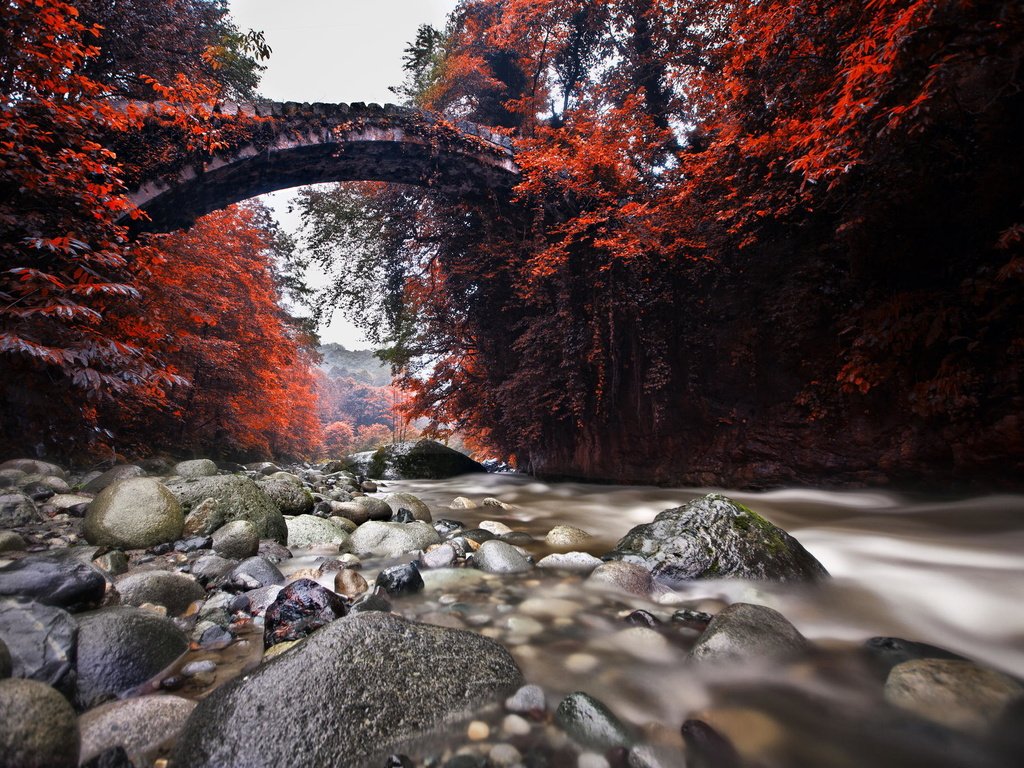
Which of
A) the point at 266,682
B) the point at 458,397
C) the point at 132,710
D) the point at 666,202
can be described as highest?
the point at 666,202

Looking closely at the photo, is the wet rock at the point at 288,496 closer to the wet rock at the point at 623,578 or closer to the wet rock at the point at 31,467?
the wet rock at the point at 31,467

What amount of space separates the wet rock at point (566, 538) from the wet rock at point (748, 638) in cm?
216

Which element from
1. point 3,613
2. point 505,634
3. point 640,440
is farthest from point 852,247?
point 3,613

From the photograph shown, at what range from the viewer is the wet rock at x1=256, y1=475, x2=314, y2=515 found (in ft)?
16.5

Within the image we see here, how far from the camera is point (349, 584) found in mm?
2760

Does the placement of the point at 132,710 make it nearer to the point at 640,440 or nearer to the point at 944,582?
the point at 944,582

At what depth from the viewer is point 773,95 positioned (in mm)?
4992

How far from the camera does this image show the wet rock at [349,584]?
2.72 metres

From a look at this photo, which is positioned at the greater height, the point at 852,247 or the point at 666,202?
the point at 666,202

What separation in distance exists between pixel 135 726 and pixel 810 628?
3.00 meters

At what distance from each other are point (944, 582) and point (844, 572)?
0.53m

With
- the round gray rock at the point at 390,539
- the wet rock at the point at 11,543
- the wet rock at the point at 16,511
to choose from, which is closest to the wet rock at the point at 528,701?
the round gray rock at the point at 390,539

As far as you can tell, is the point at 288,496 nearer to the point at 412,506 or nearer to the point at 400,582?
the point at 412,506

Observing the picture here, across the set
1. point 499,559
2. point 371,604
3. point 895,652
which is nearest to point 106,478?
point 371,604
